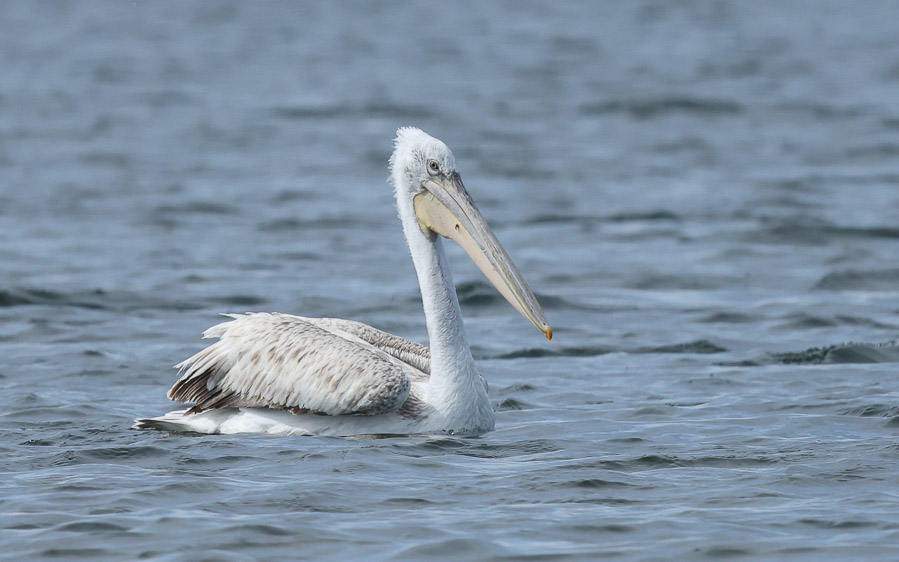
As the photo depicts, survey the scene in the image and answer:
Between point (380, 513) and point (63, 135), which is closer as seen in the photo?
point (380, 513)

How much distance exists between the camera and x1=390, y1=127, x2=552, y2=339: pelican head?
6.95 meters

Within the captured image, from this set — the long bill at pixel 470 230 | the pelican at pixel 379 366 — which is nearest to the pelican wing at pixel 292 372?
the pelican at pixel 379 366

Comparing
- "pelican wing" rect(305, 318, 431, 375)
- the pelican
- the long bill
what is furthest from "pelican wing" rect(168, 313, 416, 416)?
the long bill

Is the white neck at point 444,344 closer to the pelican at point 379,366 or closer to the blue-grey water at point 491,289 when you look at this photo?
the pelican at point 379,366

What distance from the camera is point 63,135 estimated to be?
766 inches

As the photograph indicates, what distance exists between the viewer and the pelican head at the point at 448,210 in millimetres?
6945

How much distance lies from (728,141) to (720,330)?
9.17m

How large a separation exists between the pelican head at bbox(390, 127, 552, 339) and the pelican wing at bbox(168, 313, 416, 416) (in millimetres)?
622

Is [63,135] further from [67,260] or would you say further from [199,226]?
[67,260]

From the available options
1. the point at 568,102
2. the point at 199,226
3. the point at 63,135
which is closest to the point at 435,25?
the point at 568,102

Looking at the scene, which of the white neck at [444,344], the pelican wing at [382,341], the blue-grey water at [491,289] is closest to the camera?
the blue-grey water at [491,289]

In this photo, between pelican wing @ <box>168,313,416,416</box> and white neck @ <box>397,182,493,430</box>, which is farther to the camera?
white neck @ <box>397,182,493,430</box>

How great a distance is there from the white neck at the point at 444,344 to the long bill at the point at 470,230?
0.09 metres

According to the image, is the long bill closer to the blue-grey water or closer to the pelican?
the pelican
